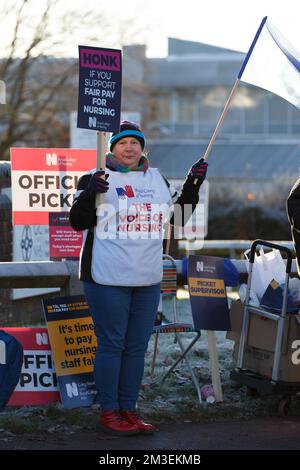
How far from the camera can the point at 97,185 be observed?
6578mm

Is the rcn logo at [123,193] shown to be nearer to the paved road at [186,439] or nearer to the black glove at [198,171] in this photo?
the black glove at [198,171]

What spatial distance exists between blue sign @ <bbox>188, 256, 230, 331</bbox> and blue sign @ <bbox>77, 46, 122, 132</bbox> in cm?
153

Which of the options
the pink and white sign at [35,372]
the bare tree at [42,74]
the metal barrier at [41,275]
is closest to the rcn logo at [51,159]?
the metal barrier at [41,275]

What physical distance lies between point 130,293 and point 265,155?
47.1 metres

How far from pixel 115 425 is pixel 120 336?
57 centimetres

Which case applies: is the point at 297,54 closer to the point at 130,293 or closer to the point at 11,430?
the point at 130,293

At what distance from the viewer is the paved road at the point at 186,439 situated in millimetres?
6598

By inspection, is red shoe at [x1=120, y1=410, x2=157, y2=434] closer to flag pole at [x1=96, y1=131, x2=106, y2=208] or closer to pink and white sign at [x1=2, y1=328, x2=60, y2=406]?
pink and white sign at [x1=2, y1=328, x2=60, y2=406]

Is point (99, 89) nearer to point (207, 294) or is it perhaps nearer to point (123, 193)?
point (123, 193)

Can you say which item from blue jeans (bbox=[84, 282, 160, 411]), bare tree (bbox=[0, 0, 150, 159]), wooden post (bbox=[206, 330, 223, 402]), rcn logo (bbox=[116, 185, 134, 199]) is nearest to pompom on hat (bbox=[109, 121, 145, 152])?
rcn logo (bbox=[116, 185, 134, 199])

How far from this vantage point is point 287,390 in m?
7.43

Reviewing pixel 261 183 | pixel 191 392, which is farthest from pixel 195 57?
pixel 191 392
